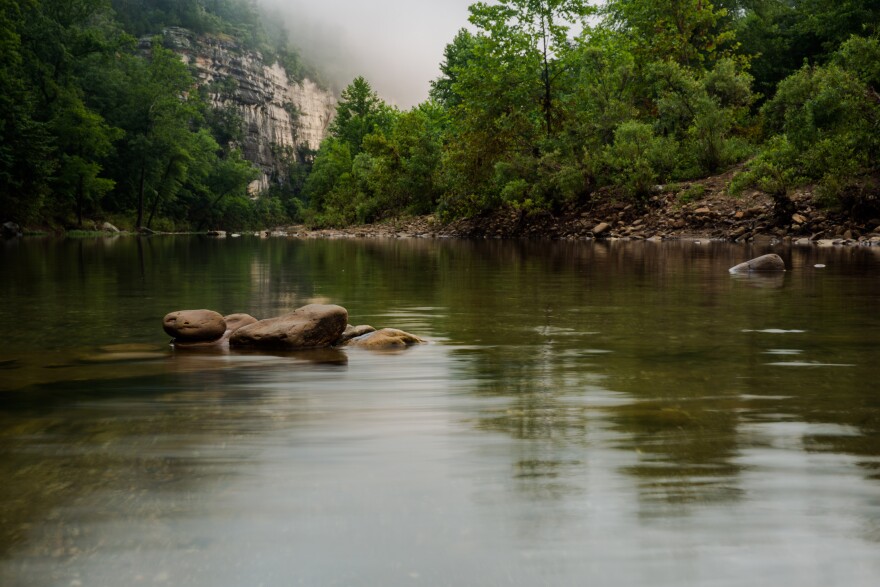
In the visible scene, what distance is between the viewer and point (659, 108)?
4062cm

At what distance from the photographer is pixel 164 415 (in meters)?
4.69

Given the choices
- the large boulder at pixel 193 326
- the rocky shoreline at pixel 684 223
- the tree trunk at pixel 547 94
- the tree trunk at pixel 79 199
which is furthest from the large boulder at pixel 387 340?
the tree trunk at pixel 79 199

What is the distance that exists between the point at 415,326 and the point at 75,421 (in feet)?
15.6

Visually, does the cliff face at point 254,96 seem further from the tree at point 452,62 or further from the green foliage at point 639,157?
the green foliage at point 639,157

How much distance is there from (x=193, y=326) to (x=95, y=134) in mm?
60481

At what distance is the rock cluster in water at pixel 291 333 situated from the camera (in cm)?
755

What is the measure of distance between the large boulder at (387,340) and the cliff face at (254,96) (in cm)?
13970

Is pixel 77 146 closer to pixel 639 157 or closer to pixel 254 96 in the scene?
pixel 639 157

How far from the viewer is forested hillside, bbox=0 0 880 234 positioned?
29.2 metres

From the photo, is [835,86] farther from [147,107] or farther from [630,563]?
[147,107]

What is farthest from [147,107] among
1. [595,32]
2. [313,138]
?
[313,138]

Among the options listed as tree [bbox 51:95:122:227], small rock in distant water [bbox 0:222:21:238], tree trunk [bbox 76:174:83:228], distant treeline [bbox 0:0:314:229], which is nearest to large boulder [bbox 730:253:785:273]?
distant treeline [bbox 0:0:314:229]

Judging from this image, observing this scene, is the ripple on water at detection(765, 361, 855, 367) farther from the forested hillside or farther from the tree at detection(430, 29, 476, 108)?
the tree at detection(430, 29, 476, 108)

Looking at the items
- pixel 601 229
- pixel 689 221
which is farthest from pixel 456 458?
pixel 601 229
